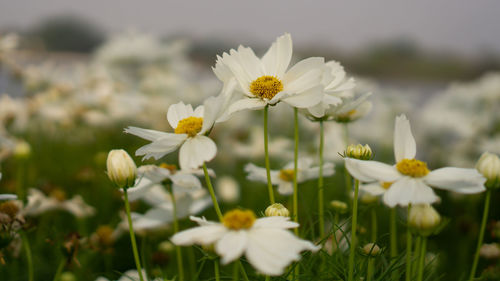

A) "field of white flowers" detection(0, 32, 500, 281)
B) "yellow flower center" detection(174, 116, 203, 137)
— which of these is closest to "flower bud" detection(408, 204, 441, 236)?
"field of white flowers" detection(0, 32, 500, 281)

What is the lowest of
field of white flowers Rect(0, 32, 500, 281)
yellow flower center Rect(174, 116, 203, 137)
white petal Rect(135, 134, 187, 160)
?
field of white flowers Rect(0, 32, 500, 281)

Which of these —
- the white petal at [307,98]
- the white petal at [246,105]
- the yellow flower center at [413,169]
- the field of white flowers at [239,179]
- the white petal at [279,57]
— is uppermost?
the white petal at [279,57]

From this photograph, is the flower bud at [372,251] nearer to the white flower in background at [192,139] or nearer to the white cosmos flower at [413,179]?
the white cosmos flower at [413,179]

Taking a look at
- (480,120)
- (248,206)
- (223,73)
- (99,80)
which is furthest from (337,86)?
(480,120)

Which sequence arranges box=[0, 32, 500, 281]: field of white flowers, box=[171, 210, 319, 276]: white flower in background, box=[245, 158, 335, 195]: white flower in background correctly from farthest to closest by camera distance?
box=[245, 158, 335, 195]: white flower in background < box=[0, 32, 500, 281]: field of white flowers < box=[171, 210, 319, 276]: white flower in background

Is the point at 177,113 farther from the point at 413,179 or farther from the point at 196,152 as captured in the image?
the point at 413,179

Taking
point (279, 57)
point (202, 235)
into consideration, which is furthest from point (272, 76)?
point (202, 235)

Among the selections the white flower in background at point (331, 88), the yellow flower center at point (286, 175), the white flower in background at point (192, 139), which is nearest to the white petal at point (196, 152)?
the white flower in background at point (192, 139)

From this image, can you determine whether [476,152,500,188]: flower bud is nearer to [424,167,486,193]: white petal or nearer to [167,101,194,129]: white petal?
[424,167,486,193]: white petal
